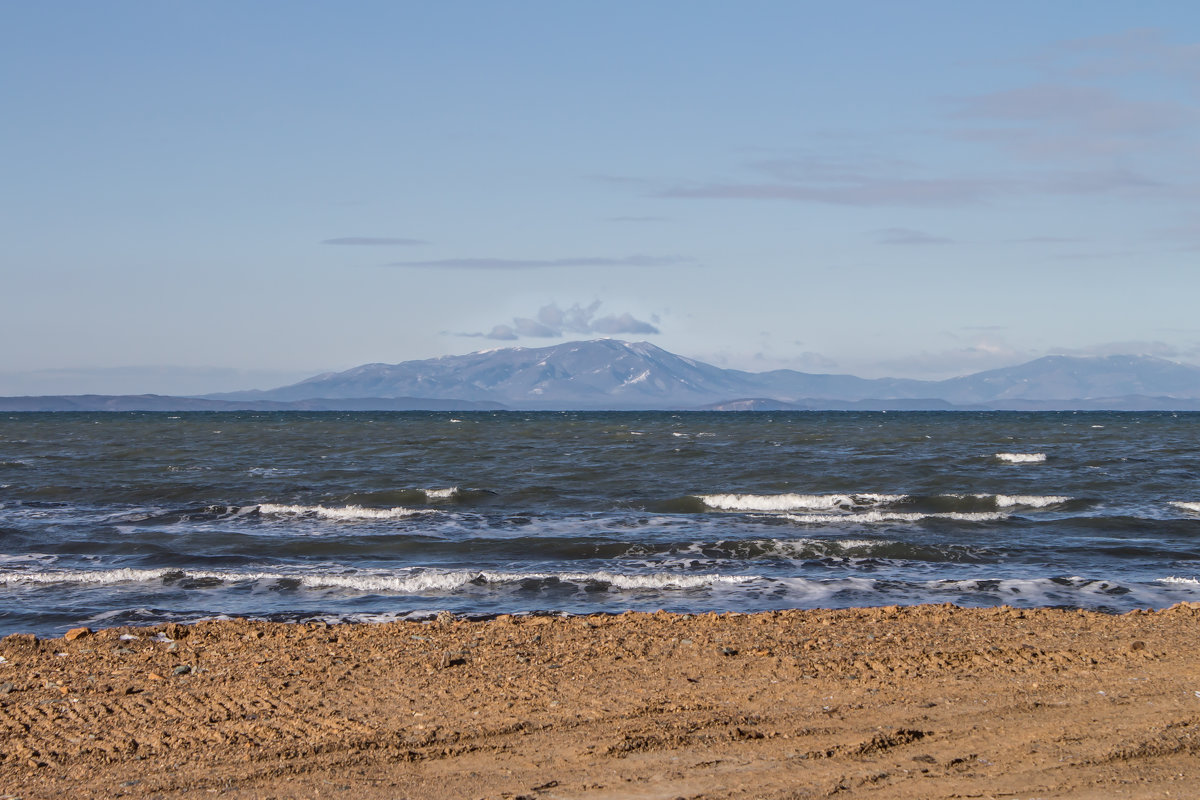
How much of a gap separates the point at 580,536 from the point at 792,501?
8778mm

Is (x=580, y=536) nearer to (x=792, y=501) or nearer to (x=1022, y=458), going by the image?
(x=792, y=501)

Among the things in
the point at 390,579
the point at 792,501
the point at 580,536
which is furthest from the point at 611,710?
the point at 792,501

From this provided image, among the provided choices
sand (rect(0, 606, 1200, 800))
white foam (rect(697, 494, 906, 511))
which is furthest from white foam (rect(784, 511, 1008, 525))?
sand (rect(0, 606, 1200, 800))

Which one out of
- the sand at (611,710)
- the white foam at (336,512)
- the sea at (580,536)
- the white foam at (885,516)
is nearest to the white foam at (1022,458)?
the sea at (580,536)

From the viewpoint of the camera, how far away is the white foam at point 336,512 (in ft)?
80.9

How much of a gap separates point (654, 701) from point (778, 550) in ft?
34.5

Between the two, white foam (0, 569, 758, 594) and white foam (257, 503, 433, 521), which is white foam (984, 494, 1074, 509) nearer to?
white foam (0, 569, 758, 594)

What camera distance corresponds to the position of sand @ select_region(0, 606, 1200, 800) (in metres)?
6.76

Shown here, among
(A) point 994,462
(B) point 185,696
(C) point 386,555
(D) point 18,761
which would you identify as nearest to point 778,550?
(C) point 386,555

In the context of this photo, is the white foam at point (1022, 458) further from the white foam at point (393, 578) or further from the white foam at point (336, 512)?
the white foam at point (393, 578)

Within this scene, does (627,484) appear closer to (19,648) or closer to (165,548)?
(165,548)

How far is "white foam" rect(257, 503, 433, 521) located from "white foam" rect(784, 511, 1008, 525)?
342 inches

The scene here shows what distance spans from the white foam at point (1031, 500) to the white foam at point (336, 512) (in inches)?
548

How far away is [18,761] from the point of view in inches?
284
